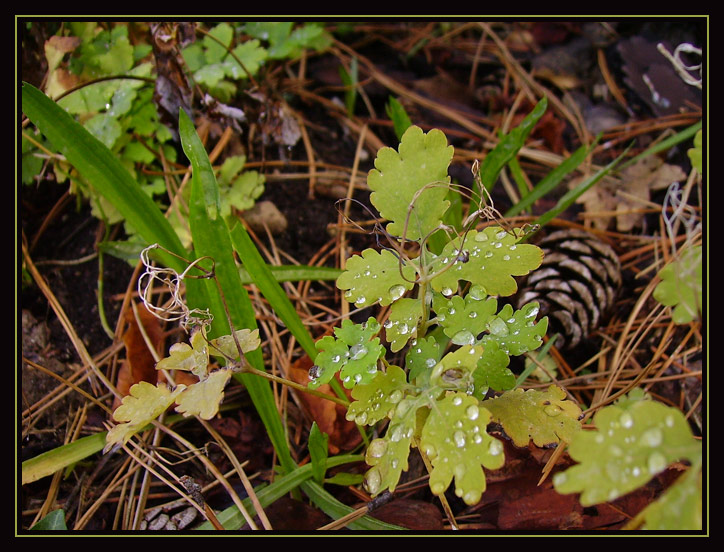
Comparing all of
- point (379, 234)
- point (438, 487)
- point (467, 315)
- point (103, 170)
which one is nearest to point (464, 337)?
point (467, 315)

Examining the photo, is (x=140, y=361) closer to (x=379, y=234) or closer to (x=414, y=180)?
(x=379, y=234)

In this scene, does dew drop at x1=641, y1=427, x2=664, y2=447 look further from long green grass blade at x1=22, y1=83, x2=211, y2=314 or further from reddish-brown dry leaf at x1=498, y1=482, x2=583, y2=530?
long green grass blade at x1=22, y1=83, x2=211, y2=314

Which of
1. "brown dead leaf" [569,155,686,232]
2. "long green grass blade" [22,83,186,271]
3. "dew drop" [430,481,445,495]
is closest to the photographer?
"dew drop" [430,481,445,495]

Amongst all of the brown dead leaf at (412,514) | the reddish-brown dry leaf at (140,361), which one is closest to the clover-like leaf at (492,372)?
the brown dead leaf at (412,514)

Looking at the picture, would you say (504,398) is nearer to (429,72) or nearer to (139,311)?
(139,311)

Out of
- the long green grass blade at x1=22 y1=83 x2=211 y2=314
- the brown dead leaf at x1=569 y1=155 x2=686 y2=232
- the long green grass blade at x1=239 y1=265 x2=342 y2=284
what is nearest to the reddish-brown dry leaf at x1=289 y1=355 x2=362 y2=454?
the long green grass blade at x1=239 y1=265 x2=342 y2=284

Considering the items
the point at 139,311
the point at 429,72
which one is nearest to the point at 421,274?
the point at 139,311

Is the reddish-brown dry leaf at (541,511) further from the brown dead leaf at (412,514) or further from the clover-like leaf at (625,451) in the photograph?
the clover-like leaf at (625,451)
